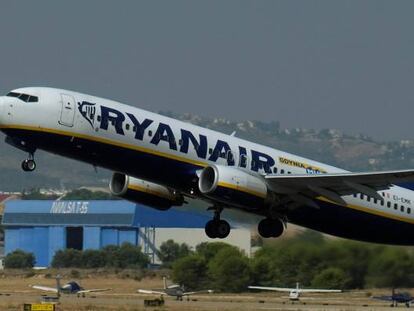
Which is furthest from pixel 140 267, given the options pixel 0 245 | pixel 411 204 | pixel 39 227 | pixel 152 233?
pixel 0 245

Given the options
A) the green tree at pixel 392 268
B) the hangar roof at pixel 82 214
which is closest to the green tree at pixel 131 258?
the hangar roof at pixel 82 214

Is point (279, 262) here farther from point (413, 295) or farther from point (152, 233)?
point (152, 233)

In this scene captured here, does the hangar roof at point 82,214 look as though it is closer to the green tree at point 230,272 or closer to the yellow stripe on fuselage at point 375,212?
the green tree at point 230,272

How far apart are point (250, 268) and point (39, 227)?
6986cm

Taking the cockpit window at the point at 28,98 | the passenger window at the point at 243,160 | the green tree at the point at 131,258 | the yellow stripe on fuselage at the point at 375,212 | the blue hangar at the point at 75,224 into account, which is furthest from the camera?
the blue hangar at the point at 75,224

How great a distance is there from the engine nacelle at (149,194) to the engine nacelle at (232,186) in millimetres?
4567

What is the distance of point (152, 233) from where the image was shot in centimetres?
13962

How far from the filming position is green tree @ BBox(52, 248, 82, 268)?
11728cm

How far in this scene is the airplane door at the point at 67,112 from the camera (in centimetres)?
5241

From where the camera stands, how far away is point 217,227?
57.5 meters

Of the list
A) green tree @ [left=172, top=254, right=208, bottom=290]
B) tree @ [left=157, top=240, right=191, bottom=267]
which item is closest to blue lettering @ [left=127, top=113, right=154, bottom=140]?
green tree @ [left=172, top=254, right=208, bottom=290]

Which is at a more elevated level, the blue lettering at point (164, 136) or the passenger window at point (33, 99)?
the passenger window at point (33, 99)

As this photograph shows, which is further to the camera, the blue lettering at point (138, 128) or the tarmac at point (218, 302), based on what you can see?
the tarmac at point (218, 302)

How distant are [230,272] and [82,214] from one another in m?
72.7
